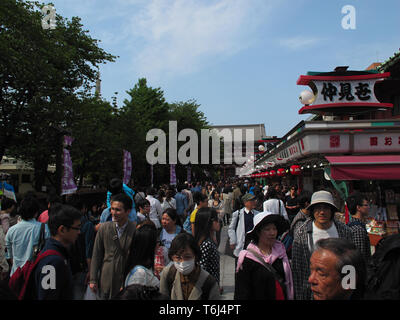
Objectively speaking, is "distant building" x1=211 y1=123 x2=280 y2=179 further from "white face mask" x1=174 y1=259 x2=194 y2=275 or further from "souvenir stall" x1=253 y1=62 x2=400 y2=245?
"white face mask" x1=174 y1=259 x2=194 y2=275

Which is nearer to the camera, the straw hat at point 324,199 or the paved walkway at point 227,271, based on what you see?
the straw hat at point 324,199

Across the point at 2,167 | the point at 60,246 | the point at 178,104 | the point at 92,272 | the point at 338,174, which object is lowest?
the point at 92,272

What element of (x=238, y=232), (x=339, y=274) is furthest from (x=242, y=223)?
(x=339, y=274)

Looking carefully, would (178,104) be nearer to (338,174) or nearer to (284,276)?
(338,174)

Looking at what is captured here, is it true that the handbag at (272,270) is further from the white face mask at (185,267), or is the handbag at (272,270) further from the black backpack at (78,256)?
the black backpack at (78,256)

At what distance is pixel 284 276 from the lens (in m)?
2.88

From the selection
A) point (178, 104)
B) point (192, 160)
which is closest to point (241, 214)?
point (192, 160)

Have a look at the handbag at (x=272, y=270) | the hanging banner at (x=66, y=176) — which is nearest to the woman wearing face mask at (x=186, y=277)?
the handbag at (x=272, y=270)

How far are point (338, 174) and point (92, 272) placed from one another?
6677mm

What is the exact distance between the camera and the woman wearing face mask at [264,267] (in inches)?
104

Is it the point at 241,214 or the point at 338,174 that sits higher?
the point at 338,174

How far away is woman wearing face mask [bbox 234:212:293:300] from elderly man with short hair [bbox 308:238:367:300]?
0.67 meters

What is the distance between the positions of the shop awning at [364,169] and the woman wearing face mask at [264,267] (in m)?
5.71
